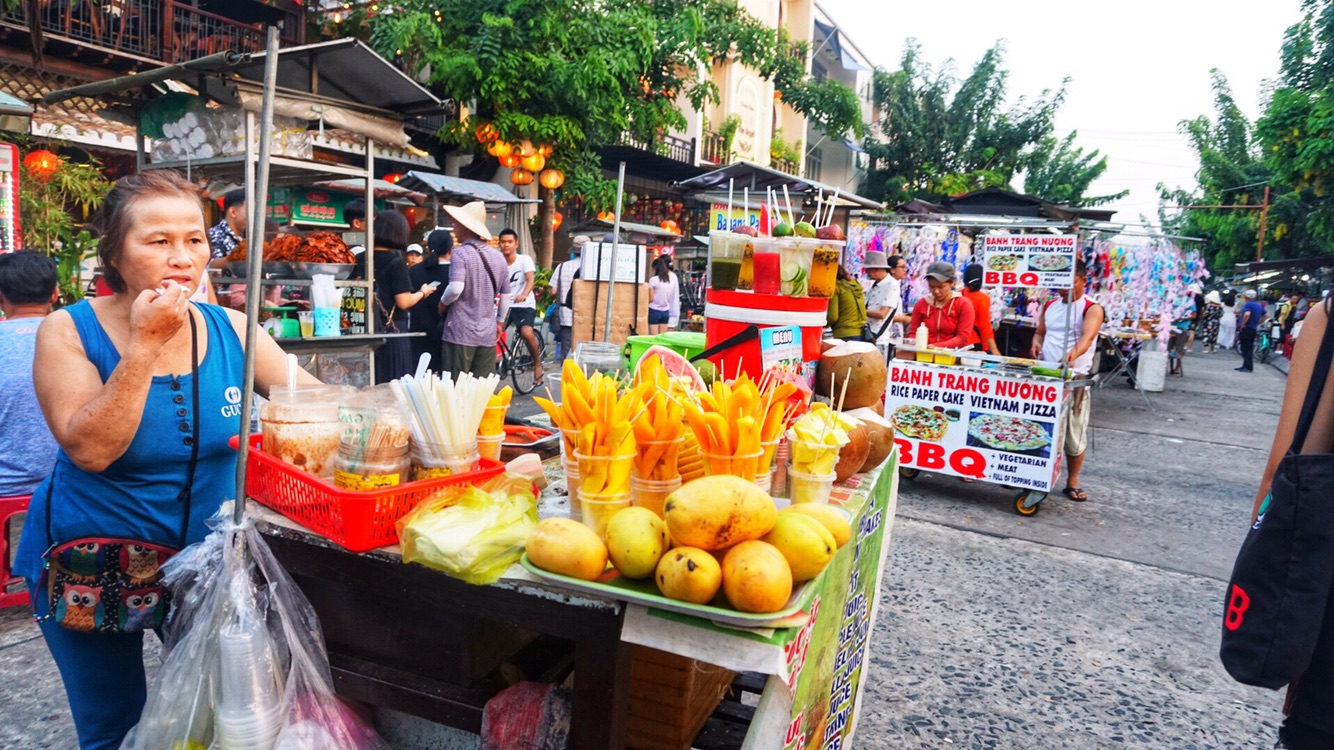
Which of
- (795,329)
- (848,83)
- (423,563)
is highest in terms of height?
(848,83)

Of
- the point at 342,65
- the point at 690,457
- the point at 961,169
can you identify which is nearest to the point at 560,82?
the point at 342,65

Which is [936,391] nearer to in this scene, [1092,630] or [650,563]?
[1092,630]

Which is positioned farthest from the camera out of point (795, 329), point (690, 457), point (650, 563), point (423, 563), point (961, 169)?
point (961, 169)

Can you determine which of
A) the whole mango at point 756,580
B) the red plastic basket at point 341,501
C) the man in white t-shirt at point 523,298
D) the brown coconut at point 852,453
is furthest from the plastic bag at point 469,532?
the man in white t-shirt at point 523,298

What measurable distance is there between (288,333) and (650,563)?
488 centimetres

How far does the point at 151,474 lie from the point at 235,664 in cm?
51

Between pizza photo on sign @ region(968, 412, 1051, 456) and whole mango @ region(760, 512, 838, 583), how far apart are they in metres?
4.97

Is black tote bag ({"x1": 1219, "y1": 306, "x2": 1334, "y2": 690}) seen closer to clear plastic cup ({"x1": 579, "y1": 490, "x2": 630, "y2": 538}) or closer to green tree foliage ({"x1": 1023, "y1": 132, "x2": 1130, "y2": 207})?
clear plastic cup ({"x1": 579, "y1": 490, "x2": 630, "y2": 538})

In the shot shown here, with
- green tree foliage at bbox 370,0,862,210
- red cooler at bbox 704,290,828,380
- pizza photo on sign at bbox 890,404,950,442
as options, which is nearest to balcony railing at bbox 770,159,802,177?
green tree foliage at bbox 370,0,862,210

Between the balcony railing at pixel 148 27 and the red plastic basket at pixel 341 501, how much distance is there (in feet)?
35.2

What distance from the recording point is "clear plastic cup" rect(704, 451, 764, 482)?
181 centimetres

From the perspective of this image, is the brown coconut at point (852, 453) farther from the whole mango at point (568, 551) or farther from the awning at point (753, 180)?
the awning at point (753, 180)

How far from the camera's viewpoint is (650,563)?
1507 millimetres

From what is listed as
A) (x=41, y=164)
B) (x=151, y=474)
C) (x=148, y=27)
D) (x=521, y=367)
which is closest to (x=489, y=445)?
(x=151, y=474)
